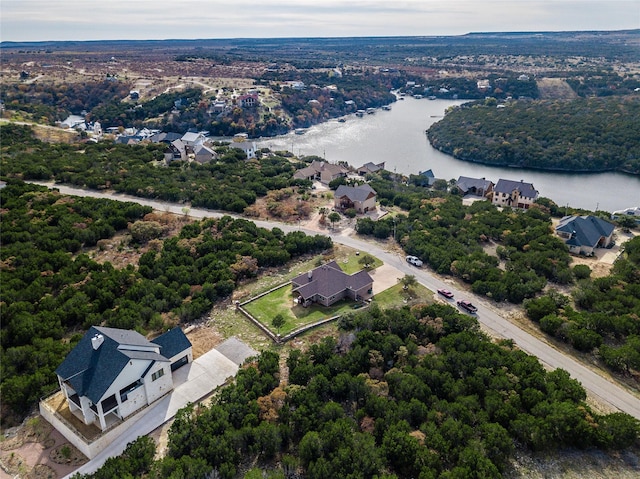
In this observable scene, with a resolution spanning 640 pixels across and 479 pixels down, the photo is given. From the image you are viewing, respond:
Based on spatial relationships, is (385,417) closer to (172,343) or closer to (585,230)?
(172,343)

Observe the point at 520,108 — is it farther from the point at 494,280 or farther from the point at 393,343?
the point at 393,343

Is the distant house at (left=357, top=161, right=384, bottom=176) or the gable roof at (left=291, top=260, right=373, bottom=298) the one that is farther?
the distant house at (left=357, top=161, right=384, bottom=176)

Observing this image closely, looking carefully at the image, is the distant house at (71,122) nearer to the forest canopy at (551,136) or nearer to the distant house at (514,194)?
the forest canopy at (551,136)

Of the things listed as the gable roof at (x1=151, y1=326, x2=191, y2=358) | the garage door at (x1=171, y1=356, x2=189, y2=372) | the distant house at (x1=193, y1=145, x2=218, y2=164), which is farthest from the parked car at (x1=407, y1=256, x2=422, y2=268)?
the distant house at (x1=193, y1=145, x2=218, y2=164)

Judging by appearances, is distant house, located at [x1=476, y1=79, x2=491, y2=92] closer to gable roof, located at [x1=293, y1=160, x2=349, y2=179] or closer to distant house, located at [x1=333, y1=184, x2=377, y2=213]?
gable roof, located at [x1=293, y1=160, x2=349, y2=179]

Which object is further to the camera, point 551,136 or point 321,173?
point 551,136

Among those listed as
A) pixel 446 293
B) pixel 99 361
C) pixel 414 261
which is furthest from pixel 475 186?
pixel 99 361
